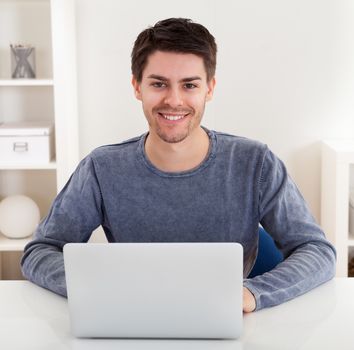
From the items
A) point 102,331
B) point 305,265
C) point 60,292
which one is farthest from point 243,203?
point 102,331

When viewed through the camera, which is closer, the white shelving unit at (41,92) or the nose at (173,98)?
the nose at (173,98)

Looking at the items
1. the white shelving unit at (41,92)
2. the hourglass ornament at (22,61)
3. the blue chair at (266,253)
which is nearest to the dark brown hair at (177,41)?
the blue chair at (266,253)

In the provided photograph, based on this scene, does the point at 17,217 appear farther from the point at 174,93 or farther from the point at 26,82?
the point at 174,93

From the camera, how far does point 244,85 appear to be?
142 inches

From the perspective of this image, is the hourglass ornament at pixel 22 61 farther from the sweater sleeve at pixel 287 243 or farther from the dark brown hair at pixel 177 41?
the sweater sleeve at pixel 287 243

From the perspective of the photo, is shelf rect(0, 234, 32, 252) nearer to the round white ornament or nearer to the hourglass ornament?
the round white ornament

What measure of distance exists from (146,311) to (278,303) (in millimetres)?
358

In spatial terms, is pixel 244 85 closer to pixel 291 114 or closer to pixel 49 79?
pixel 291 114

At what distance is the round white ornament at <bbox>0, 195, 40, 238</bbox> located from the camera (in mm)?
3467

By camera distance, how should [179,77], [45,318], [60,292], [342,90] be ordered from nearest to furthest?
[45,318]
[60,292]
[179,77]
[342,90]

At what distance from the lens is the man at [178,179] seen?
202 centimetres

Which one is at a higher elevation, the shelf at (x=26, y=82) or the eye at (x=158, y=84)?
the eye at (x=158, y=84)

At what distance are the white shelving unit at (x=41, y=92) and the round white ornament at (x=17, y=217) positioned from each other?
0.14 feet

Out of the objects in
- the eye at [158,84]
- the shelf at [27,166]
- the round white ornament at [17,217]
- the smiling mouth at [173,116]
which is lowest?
the round white ornament at [17,217]
